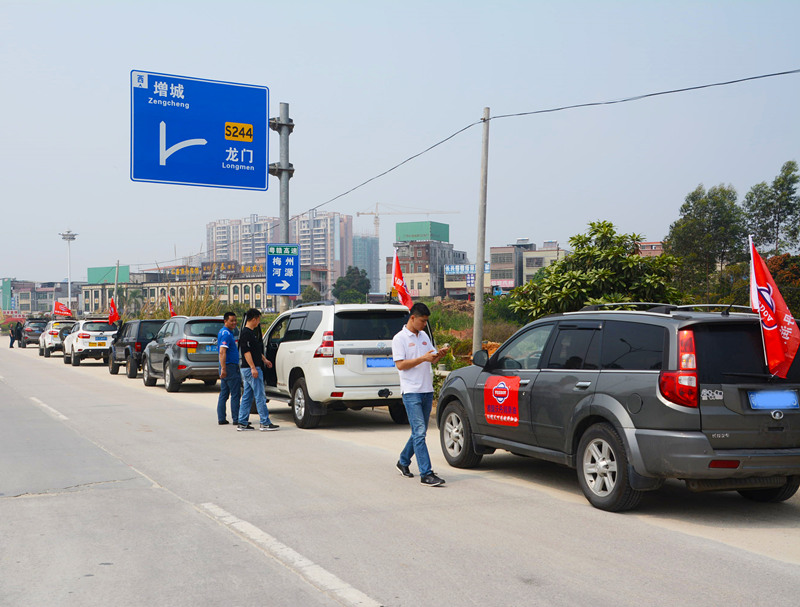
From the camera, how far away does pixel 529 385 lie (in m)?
8.05

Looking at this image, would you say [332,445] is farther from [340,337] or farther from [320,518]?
[320,518]

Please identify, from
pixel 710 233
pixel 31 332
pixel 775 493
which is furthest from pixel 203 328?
pixel 710 233

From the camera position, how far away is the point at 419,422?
324 inches

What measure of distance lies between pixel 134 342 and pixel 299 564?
2066 cm

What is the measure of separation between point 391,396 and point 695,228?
53.8 meters

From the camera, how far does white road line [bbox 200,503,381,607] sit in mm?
4738

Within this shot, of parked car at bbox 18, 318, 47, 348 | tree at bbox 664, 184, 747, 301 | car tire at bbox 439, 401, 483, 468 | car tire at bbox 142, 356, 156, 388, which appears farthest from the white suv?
tree at bbox 664, 184, 747, 301

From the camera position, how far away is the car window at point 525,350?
8.22 m

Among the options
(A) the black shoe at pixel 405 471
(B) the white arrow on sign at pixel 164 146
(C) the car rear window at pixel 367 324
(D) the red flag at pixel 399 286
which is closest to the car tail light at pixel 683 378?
(A) the black shoe at pixel 405 471

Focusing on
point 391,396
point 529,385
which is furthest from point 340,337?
point 529,385

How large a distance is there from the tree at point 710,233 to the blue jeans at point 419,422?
54354 mm

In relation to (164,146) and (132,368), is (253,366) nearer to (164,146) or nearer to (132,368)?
(164,146)

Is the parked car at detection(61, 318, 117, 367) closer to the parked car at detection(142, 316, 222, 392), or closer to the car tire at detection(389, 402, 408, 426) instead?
the parked car at detection(142, 316, 222, 392)

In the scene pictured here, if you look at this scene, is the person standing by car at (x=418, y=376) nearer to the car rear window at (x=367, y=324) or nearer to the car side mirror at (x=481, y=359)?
the car side mirror at (x=481, y=359)
